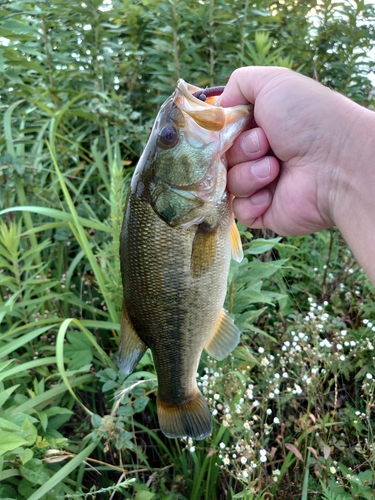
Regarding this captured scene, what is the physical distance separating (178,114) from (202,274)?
58 centimetres

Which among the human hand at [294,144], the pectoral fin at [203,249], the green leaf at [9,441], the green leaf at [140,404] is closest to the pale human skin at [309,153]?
the human hand at [294,144]

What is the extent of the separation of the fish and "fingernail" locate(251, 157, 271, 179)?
0.14 meters

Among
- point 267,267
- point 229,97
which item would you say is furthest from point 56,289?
point 229,97

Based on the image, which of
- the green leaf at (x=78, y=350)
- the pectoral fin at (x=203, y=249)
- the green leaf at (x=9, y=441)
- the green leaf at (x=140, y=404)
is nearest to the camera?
the green leaf at (x=9, y=441)

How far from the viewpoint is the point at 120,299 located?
2.27 m

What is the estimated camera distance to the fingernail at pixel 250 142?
5.13 feet

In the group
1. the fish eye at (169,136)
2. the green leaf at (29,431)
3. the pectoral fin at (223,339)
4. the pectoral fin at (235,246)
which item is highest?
the fish eye at (169,136)

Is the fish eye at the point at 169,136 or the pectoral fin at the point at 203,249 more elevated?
the fish eye at the point at 169,136

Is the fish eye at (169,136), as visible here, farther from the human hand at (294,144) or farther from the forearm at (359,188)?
the forearm at (359,188)

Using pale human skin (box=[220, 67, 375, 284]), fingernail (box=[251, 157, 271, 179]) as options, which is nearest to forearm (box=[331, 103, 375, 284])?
pale human skin (box=[220, 67, 375, 284])

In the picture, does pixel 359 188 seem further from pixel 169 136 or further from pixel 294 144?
pixel 169 136

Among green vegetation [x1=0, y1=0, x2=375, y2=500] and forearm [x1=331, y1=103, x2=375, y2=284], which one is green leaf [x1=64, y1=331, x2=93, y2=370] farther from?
forearm [x1=331, y1=103, x2=375, y2=284]

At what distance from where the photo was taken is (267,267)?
220cm

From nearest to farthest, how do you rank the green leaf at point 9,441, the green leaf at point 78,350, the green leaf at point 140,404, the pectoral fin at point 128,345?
the green leaf at point 9,441, the pectoral fin at point 128,345, the green leaf at point 140,404, the green leaf at point 78,350
